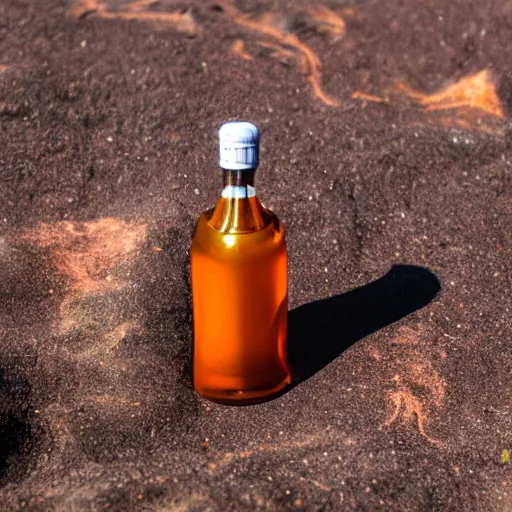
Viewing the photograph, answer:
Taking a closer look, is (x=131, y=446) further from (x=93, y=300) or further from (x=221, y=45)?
(x=221, y=45)

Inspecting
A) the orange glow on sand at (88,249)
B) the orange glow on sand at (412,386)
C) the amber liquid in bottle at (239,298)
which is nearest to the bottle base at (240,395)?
the amber liquid in bottle at (239,298)

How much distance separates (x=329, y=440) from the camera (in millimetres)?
1515

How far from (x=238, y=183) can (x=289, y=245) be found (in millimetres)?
664

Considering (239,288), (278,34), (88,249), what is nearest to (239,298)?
(239,288)

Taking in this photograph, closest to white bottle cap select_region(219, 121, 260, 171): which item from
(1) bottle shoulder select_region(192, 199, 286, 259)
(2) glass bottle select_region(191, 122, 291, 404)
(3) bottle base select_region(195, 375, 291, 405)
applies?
(2) glass bottle select_region(191, 122, 291, 404)

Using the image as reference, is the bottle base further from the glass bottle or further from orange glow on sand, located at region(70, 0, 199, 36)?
orange glow on sand, located at region(70, 0, 199, 36)

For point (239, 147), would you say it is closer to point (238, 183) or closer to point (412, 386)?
point (238, 183)

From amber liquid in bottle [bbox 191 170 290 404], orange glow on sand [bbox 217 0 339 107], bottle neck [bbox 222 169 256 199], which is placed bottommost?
amber liquid in bottle [bbox 191 170 290 404]

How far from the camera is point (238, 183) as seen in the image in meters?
1.39

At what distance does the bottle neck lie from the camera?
139 cm

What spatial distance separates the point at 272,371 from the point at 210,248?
0.32m

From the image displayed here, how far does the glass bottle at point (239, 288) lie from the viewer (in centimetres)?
140

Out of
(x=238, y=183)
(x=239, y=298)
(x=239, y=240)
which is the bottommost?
(x=239, y=298)

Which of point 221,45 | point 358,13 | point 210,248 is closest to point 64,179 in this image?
point 221,45
